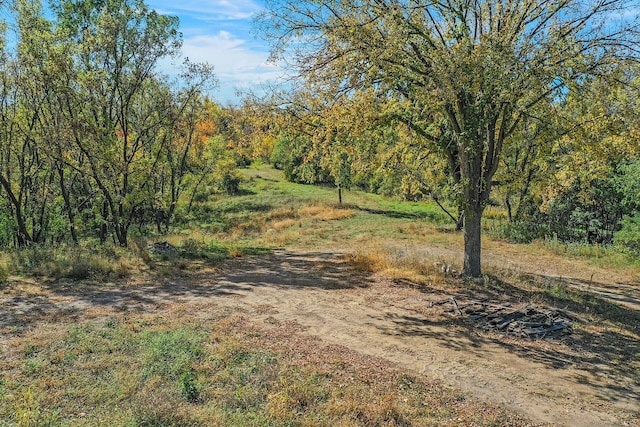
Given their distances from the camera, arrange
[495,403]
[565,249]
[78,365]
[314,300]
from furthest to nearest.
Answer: [565,249] < [314,300] < [78,365] < [495,403]

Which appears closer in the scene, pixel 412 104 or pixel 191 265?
pixel 412 104

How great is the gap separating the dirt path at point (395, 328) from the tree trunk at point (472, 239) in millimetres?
2062

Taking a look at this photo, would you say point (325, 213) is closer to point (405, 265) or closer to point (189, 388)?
point (405, 265)

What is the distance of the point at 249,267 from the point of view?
14.2m

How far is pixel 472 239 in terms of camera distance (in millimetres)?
11625

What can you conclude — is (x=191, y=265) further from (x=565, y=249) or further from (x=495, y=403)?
(x=565, y=249)

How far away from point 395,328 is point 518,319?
2572 mm

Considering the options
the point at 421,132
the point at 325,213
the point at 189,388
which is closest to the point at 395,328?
the point at 189,388

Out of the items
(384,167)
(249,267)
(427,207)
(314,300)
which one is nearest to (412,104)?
(384,167)

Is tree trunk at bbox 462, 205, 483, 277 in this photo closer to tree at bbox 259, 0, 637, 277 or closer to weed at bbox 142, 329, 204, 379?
tree at bbox 259, 0, 637, 277

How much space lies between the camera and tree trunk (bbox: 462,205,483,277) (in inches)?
448

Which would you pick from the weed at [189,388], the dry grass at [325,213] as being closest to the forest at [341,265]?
the weed at [189,388]

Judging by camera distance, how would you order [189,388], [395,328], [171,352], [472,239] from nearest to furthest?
1. [189,388]
2. [171,352]
3. [395,328]
4. [472,239]

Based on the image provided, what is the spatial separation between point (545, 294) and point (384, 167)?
17.9 ft
